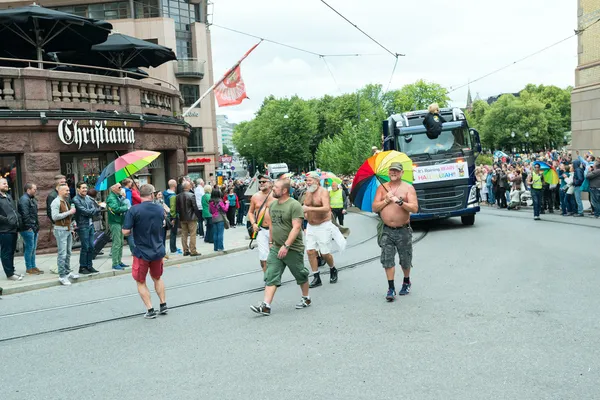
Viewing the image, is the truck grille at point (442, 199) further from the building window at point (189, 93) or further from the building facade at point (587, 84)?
the building window at point (189, 93)

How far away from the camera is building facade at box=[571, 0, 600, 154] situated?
24645 millimetres

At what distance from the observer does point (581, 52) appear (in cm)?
2598

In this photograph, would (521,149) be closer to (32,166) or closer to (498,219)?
(498,219)

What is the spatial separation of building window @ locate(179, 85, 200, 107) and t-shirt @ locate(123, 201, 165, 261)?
4140cm

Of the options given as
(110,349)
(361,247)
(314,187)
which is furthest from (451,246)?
(110,349)

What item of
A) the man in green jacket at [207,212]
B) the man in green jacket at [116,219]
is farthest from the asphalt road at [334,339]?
the man in green jacket at [207,212]

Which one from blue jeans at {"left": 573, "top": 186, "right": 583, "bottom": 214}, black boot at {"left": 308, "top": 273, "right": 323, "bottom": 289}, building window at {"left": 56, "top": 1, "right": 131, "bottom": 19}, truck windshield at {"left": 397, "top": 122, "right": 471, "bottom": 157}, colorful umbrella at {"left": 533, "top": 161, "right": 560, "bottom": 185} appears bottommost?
black boot at {"left": 308, "top": 273, "right": 323, "bottom": 289}

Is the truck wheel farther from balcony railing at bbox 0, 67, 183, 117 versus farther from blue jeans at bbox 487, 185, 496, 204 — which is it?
blue jeans at bbox 487, 185, 496, 204

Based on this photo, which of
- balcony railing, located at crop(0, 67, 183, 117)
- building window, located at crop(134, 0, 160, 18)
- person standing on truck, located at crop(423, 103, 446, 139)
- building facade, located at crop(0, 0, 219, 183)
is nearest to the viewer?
balcony railing, located at crop(0, 67, 183, 117)

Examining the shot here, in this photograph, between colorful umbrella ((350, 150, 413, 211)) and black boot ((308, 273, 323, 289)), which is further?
black boot ((308, 273, 323, 289))

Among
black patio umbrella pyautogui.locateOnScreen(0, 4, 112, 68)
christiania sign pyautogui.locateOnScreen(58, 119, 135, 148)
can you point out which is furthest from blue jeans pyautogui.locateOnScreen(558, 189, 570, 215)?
black patio umbrella pyautogui.locateOnScreen(0, 4, 112, 68)

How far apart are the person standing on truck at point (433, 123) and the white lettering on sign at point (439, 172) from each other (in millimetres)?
923

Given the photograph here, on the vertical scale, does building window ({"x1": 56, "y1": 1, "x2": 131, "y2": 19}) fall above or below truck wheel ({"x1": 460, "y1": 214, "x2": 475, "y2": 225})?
above

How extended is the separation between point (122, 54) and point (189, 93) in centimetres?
2752
